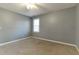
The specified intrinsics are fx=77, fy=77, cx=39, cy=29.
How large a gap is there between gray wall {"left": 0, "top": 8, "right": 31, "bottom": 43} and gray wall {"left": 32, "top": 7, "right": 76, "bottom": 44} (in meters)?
0.59

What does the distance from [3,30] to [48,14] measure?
247cm

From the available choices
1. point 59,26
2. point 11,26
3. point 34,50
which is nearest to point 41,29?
point 59,26

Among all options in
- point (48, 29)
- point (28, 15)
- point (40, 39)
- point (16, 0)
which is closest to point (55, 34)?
point (48, 29)

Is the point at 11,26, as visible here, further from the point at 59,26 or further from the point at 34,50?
the point at 59,26

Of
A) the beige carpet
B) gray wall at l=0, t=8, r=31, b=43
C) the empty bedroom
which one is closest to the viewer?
the beige carpet

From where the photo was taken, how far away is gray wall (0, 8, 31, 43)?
3146 mm

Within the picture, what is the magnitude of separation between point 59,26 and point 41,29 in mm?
1113

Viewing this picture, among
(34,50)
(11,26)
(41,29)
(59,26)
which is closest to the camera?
(34,50)

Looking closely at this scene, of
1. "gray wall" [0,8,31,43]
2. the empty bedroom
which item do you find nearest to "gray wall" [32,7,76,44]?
the empty bedroom

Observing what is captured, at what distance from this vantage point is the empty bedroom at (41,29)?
290 centimetres

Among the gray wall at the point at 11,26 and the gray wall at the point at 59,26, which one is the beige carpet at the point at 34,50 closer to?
the gray wall at the point at 11,26

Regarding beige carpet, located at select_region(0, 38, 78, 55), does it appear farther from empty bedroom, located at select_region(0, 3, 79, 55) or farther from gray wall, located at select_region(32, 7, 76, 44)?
gray wall, located at select_region(32, 7, 76, 44)

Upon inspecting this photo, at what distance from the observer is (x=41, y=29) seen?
14.8 feet

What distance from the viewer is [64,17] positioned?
3.59m
